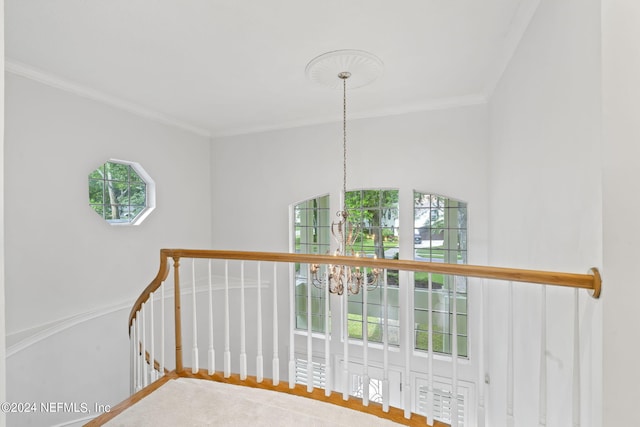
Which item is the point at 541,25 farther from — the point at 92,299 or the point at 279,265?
the point at 92,299

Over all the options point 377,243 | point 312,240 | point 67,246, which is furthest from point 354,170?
point 67,246

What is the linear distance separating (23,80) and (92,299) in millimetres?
2257

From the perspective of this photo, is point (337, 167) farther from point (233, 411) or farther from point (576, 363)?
point (576, 363)

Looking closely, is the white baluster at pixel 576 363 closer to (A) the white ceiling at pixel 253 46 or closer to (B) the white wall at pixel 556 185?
(B) the white wall at pixel 556 185

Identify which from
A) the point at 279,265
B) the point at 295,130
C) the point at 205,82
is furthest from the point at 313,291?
the point at 205,82

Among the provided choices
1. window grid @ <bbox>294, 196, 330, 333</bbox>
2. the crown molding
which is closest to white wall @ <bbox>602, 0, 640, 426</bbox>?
window grid @ <bbox>294, 196, 330, 333</bbox>

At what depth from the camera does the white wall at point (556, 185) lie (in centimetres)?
121

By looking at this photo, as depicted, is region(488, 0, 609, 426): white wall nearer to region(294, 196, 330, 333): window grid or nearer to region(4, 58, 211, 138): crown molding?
region(294, 196, 330, 333): window grid

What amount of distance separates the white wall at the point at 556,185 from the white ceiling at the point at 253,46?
1.51ft

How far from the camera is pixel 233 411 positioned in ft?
6.11

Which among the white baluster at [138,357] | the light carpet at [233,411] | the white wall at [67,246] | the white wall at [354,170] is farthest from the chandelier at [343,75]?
the white wall at [67,246]

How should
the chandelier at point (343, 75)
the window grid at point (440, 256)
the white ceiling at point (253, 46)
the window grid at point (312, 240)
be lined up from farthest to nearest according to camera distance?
1. the window grid at point (312, 240)
2. the window grid at point (440, 256)
3. the chandelier at point (343, 75)
4. the white ceiling at point (253, 46)

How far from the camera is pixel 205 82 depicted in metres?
3.19

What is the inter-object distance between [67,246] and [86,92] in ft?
5.39
